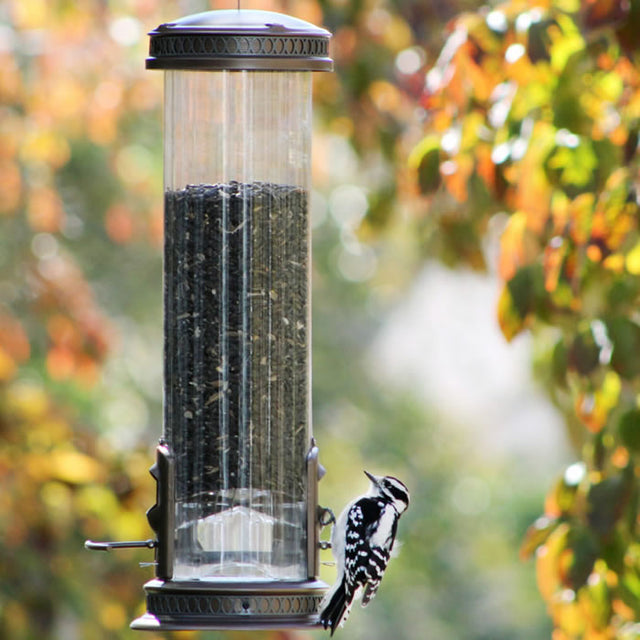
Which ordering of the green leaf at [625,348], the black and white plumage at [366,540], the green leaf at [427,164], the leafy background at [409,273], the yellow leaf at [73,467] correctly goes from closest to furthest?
the green leaf at [625,348]
the leafy background at [409,273]
the black and white plumage at [366,540]
the green leaf at [427,164]
the yellow leaf at [73,467]

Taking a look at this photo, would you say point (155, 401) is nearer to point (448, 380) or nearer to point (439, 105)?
point (448, 380)

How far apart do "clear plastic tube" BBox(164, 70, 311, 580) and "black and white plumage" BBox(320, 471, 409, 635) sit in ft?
1.24

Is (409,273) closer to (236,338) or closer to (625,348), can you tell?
(236,338)

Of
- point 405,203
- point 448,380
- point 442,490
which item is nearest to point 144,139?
point 442,490

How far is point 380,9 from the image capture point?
26.0 ft

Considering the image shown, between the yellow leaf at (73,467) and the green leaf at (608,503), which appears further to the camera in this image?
the yellow leaf at (73,467)

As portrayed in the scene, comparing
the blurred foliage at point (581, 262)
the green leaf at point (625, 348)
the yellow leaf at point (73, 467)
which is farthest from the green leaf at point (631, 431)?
the yellow leaf at point (73, 467)

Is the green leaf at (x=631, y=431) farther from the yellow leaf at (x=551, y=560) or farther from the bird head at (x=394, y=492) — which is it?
the bird head at (x=394, y=492)

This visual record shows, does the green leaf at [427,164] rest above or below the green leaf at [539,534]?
above

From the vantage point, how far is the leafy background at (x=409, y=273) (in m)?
4.54

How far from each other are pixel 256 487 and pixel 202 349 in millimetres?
440

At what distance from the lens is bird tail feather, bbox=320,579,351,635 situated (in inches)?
175

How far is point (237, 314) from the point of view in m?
4.67

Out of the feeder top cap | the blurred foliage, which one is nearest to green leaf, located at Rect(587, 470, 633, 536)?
the blurred foliage
